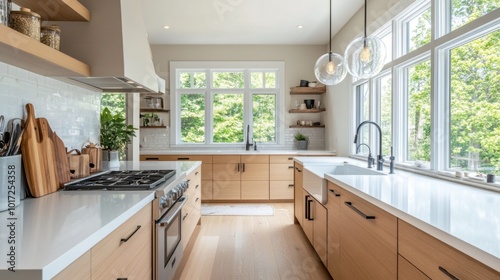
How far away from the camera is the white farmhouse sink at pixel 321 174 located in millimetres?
2354

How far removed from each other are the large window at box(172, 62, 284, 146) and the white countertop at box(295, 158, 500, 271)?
3514 mm

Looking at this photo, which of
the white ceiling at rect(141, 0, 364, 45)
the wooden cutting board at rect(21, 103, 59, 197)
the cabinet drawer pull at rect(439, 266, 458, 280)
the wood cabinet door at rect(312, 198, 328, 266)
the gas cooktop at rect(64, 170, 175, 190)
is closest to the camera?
the cabinet drawer pull at rect(439, 266, 458, 280)

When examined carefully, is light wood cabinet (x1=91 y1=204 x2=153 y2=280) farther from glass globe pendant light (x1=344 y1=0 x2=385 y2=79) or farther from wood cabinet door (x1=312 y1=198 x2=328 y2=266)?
glass globe pendant light (x1=344 y1=0 x2=385 y2=79)

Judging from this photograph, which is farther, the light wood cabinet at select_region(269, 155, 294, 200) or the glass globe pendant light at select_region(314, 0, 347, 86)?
the light wood cabinet at select_region(269, 155, 294, 200)

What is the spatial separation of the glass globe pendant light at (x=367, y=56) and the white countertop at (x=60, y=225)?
163 centimetres

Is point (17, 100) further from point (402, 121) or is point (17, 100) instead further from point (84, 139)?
point (402, 121)

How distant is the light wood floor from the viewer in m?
2.44

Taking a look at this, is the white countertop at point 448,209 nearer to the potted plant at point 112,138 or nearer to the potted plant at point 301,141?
the potted plant at point 112,138

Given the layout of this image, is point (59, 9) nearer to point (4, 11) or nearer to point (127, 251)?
point (4, 11)

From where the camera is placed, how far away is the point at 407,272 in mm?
1181

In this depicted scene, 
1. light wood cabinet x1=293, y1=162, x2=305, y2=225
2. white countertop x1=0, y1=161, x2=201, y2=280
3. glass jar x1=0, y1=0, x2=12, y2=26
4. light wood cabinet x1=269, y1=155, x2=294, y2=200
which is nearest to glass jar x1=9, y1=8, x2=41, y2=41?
glass jar x1=0, y1=0, x2=12, y2=26

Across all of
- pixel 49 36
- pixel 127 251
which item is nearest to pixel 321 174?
pixel 127 251

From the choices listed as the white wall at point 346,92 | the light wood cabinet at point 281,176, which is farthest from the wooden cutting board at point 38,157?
the light wood cabinet at point 281,176

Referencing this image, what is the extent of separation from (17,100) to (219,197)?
3469mm
